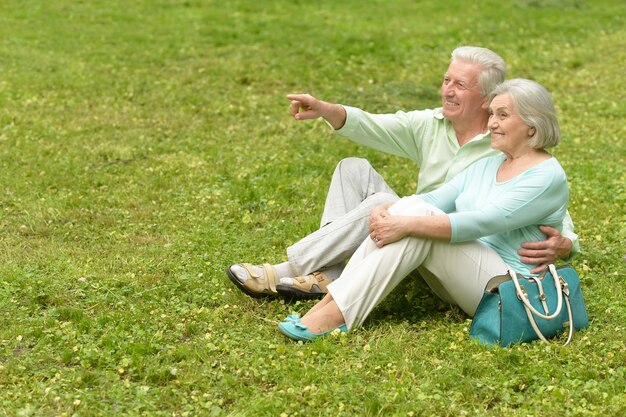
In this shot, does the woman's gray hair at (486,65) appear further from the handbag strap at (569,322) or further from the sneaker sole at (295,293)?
the sneaker sole at (295,293)

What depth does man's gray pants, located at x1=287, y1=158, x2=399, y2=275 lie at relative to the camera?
626 cm

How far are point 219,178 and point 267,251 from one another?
190 centimetres

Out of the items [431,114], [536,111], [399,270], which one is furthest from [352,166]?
[536,111]

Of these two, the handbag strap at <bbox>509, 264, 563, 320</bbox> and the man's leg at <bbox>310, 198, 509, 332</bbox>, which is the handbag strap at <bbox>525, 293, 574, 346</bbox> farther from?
the man's leg at <bbox>310, 198, 509, 332</bbox>

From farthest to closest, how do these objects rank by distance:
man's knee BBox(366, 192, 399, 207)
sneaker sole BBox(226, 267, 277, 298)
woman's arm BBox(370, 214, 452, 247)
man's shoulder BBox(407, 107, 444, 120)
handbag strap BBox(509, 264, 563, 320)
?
man's shoulder BBox(407, 107, 444, 120) < sneaker sole BBox(226, 267, 277, 298) < man's knee BBox(366, 192, 399, 207) < woman's arm BBox(370, 214, 452, 247) < handbag strap BBox(509, 264, 563, 320)

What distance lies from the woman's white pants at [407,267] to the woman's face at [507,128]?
1.81 ft

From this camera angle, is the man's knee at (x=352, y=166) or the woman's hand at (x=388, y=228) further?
the man's knee at (x=352, y=166)

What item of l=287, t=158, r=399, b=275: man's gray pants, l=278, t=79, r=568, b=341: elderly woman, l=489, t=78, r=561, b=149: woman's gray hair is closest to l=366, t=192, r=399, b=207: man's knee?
l=287, t=158, r=399, b=275: man's gray pants

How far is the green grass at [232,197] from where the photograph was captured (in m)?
5.19

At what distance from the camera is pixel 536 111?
5672mm

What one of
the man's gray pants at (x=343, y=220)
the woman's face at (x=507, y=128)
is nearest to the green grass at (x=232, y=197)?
the man's gray pants at (x=343, y=220)

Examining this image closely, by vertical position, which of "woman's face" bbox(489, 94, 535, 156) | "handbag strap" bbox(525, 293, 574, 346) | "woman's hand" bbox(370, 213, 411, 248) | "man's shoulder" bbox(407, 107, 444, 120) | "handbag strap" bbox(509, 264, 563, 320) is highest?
"woman's face" bbox(489, 94, 535, 156)

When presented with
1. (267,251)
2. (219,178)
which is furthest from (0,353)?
(219,178)

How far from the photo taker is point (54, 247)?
7.46m
